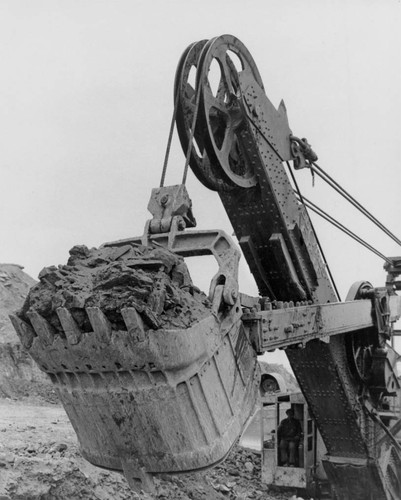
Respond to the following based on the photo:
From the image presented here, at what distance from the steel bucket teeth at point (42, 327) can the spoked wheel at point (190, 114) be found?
7.03 feet

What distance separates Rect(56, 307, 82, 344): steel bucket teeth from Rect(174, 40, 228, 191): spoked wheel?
219 centimetres

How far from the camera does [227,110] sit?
235 inches

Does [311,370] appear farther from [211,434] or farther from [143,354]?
[143,354]

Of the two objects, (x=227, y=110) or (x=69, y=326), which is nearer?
(x=69, y=326)

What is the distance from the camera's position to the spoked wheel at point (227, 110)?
5656 millimetres

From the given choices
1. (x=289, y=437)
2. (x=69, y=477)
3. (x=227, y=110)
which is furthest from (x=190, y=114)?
(x=289, y=437)

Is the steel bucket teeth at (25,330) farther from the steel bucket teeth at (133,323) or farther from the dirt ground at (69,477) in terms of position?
the dirt ground at (69,477)

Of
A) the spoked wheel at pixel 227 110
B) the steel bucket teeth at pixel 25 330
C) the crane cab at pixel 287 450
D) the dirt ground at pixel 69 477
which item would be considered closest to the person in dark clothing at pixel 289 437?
the crane cab at pixel 287 450

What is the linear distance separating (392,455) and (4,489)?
4.51 m

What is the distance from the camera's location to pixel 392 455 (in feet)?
27.8

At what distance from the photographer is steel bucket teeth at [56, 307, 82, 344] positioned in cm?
390

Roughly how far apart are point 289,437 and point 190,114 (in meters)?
5.11

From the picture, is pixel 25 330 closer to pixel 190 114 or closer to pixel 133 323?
pixel 133 323

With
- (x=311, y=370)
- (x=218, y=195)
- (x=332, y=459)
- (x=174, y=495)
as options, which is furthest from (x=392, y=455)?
(x=218, y=195)
